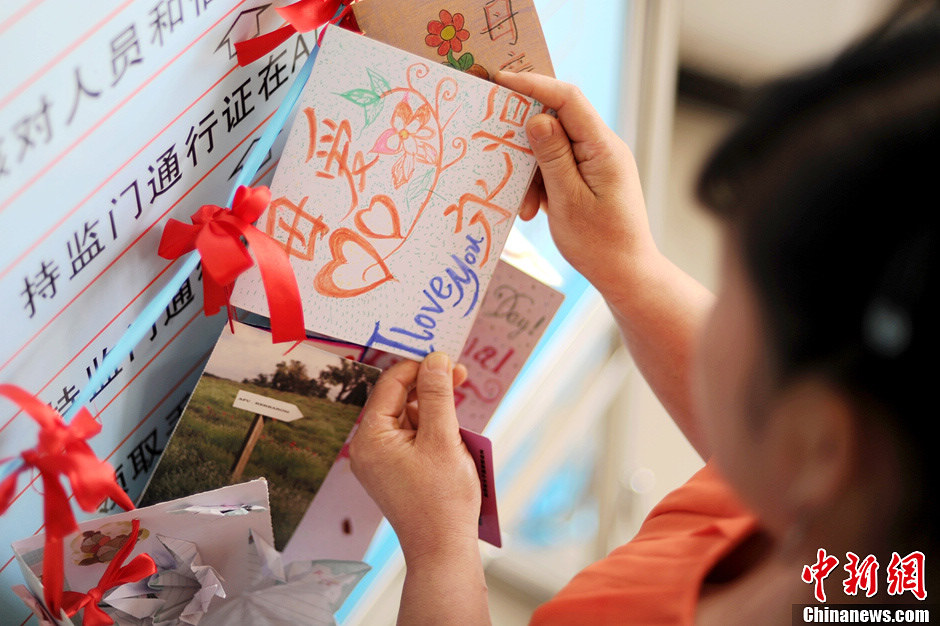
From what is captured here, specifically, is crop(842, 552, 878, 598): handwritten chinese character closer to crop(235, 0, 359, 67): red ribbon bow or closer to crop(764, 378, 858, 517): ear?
crop(764, 378, 858, 517): ear

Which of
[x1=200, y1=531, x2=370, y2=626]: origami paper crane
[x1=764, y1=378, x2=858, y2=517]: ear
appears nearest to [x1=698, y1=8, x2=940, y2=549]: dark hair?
[x1=764, y1=378, x2=858, y2=517]: ear

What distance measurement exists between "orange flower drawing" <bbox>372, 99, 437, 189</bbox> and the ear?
39cm

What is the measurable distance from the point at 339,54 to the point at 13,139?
10.6 inches

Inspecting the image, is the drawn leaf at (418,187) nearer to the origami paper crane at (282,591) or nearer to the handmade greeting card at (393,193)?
the handmade greeting card at (393,193)

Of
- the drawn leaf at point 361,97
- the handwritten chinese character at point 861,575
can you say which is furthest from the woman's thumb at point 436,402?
the handwritten chinese character at point 861,575

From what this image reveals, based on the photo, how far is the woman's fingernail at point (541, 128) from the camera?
2.33ft

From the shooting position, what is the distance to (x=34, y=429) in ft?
1.99

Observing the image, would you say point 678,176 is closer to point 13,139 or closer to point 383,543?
point 383,543

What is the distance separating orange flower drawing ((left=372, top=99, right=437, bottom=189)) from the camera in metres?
0.71

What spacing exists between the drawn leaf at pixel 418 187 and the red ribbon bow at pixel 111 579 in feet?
1.10

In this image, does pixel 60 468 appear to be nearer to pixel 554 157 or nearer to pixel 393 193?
pixel 393 193

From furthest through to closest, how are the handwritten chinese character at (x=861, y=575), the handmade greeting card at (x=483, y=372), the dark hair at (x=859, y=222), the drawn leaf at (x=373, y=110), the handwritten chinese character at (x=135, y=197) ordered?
the handmade greeting card at (x=483, y=372) < the drawn leaf at (x=373, y=110) < the handwritten chinese character at (x=135, y=197) < the handwritten chinese character at (x=861, y=575) < the dark hair at (x=859, y=222)

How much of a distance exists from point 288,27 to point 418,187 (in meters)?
0.16

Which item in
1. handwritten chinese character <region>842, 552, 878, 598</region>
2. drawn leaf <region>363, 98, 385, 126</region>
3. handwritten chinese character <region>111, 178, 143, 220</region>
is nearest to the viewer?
handwritten chinese character <region>842, 552, 878, 598</region>
